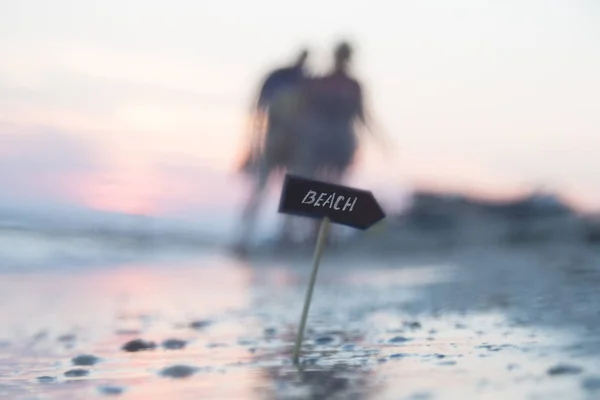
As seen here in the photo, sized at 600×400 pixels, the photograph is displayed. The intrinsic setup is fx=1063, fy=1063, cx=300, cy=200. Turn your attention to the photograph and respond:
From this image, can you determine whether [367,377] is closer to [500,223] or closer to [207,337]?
[207,337]

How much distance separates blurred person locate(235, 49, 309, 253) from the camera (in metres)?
4.50

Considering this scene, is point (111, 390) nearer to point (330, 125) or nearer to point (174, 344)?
point (174, 344)

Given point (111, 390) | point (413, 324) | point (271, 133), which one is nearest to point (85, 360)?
point (111, 390)

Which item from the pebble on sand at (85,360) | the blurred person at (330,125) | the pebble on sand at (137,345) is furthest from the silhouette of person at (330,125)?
the pebble on sand at (85,360)

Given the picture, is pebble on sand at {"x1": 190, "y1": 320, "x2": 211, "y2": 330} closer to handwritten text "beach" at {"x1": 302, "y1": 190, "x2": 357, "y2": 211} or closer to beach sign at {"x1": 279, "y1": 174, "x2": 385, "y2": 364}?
beach sign at {"x1": 279, "y1": 174, "x2": 385, "y2": 364}

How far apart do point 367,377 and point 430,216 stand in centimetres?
324

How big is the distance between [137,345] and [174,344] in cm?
9

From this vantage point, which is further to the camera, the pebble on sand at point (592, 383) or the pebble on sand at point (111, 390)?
the pebble on sand at point (111, 390)

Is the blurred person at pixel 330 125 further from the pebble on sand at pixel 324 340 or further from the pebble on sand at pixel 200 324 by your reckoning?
the pebble on sand at pixel 324 340

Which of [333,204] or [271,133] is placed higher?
[271,133]

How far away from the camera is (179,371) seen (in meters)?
2.06

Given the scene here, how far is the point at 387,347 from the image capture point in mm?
2379

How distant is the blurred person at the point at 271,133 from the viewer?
4496 mm

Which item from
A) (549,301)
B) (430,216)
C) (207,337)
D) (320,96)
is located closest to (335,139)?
(320,96)
